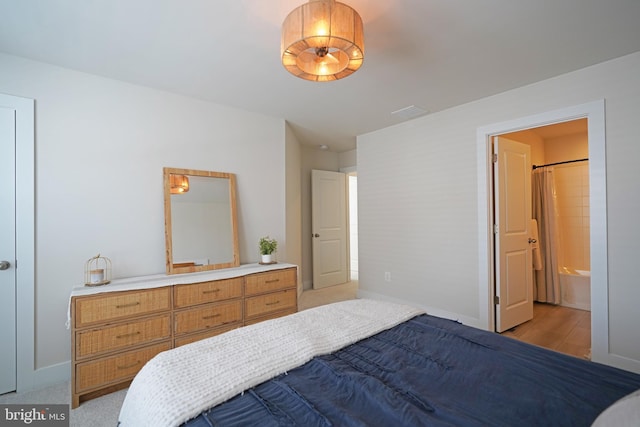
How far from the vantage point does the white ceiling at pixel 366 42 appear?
174 cm

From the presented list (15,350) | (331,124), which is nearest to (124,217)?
(15,350)

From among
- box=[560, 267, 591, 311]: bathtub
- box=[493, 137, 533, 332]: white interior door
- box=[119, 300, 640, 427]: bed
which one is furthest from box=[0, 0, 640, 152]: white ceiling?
box=[560, 267, 591, 311]: bathtub

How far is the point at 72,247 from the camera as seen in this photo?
2.38 meters

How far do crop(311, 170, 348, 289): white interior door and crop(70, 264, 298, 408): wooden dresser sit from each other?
2.21 m

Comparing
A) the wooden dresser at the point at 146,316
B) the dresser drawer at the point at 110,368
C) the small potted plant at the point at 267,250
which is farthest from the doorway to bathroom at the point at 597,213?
the dresser drawer at the point at 110,368

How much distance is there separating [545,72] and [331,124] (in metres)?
2.29

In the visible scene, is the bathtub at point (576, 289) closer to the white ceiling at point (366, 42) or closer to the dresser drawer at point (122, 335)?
the white ceiling at point (366, 42)

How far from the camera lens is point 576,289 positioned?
4016mm

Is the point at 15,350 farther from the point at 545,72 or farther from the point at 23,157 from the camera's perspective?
the point at 545,72

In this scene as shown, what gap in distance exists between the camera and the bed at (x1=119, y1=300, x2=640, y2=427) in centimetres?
91

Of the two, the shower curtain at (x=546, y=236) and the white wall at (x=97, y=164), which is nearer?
the white wall at (x=97, y=164)

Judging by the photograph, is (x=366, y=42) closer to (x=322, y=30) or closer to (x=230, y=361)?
(x=322, y=30)

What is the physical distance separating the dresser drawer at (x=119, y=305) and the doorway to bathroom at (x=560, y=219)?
431 cm

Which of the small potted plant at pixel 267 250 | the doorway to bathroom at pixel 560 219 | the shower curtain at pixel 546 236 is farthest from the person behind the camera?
the shower curtain at pixel 546 236
